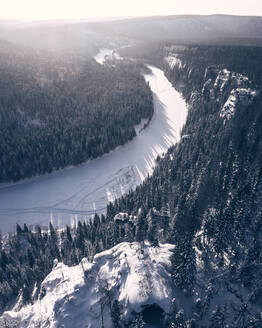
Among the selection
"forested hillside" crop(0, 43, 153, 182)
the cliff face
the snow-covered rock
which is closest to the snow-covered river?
"forested hillside" crop(0, 43, 153, 182)

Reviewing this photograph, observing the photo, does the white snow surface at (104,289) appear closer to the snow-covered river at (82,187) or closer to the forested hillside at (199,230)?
the forested hillside at (199,230)

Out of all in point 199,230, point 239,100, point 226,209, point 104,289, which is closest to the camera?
point 104,289

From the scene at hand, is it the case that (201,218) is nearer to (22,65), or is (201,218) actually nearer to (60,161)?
(60,161)

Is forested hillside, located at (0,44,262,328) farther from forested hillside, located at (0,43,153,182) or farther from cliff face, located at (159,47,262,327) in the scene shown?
forested hillside, located at (0,43,153,182)

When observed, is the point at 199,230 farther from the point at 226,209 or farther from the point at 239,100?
the point at 239,100

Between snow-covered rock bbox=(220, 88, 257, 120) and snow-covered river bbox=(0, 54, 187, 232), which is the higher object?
snow-covered rock bbox=(220, 88, 257, 120)

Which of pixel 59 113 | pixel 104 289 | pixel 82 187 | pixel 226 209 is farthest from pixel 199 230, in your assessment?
pixel 59 113
